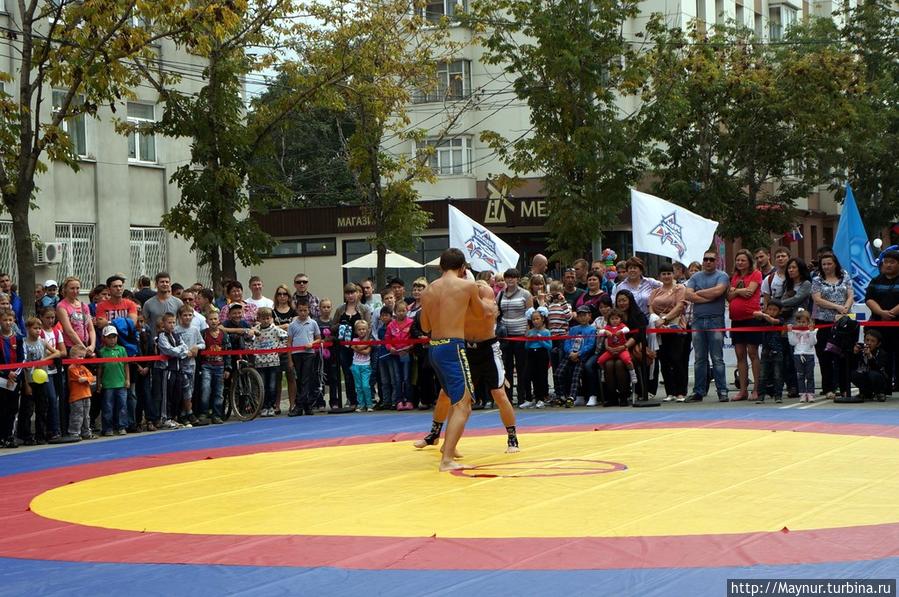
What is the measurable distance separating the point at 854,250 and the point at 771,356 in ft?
11.7

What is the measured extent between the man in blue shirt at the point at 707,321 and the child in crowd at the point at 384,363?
4566 mm

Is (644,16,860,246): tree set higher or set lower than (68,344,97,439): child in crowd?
higher

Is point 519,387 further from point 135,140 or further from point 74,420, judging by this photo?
point 135,140

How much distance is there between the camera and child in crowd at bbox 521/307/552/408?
19.8 meters

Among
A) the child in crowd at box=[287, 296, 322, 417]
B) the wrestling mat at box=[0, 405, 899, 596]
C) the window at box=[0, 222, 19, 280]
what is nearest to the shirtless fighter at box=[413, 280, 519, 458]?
the wrestling mat at box=[0, 405, 899, 596]

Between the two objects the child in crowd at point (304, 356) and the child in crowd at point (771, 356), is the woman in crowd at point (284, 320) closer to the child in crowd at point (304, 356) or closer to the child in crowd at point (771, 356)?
the child in crowd at point (304, 356)


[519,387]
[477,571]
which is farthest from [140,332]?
[477,571]

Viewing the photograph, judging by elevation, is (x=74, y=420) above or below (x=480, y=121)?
below

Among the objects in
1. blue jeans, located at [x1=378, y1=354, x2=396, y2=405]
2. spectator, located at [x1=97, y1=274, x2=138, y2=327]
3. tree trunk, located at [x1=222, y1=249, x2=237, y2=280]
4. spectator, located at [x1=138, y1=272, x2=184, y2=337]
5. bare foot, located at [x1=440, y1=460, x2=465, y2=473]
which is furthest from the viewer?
tree trunk, located at [x1=222, y1=249, x2=237, y2=280]

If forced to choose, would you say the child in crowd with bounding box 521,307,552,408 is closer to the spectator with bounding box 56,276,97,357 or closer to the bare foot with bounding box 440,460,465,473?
the spectator with bounding box 56,276,97,357

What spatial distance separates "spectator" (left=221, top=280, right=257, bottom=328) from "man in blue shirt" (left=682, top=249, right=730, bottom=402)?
695 centimetres

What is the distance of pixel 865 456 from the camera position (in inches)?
472

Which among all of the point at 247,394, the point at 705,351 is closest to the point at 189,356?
the point at 247,394

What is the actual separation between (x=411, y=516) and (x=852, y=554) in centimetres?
328
